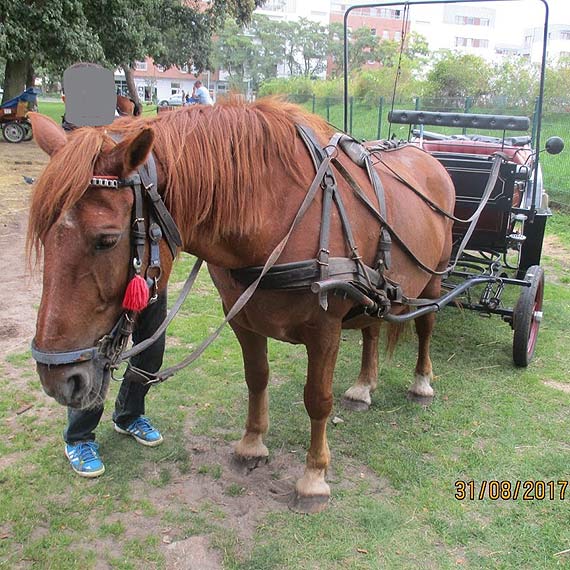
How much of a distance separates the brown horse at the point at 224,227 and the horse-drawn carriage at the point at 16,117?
47.6 feet

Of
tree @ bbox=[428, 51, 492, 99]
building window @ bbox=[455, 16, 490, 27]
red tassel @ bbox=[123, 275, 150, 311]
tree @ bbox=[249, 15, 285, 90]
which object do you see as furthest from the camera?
building window @ bbox=[455, 16, 490, 27]

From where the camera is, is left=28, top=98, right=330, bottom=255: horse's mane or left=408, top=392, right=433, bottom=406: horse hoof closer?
left=28, top=98, right=330, bottom=255: horse's mane

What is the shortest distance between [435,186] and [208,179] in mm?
2082

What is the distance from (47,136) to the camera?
5.78 ft

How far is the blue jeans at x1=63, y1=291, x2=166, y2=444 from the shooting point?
2793 mm

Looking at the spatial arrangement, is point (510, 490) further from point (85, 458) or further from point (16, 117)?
point (16, 117)

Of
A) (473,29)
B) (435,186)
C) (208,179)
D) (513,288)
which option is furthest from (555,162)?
(473,29)

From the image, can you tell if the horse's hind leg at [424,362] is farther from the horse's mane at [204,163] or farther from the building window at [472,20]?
the building window at [472,20]

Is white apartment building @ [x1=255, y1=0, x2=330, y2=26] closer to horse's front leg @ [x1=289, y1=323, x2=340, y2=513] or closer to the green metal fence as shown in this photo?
the green metal fence

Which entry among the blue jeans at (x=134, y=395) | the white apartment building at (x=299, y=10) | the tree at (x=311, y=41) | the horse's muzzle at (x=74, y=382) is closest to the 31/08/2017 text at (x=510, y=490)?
the blue jeans at (x=134, y=395)

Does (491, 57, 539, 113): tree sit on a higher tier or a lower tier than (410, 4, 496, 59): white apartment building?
lower

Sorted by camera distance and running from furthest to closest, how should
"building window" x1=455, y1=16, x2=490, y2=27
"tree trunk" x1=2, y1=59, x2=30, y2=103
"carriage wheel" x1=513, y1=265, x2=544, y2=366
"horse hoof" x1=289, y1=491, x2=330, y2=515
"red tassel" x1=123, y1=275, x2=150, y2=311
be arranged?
1. "building window" x1=455, y1=16, x2=490, y2=27
2. "tree trunk" x1=2, y1=59, x2=30, y2=103
3. "carriage wheel" x1=513, y1=265, x2=544, y2=366
4. "horse hoof" x1=289, y1=491, x2=330, y2=515
5. "red tassel" x1=123, y1=275, x2=150, y2=311

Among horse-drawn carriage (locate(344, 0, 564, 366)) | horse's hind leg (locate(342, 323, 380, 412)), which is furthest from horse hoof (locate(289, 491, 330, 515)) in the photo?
horse-drawn carriage (locate(344, 0, 564, 366))

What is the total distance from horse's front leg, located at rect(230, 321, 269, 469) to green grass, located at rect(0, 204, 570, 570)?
16 cm
